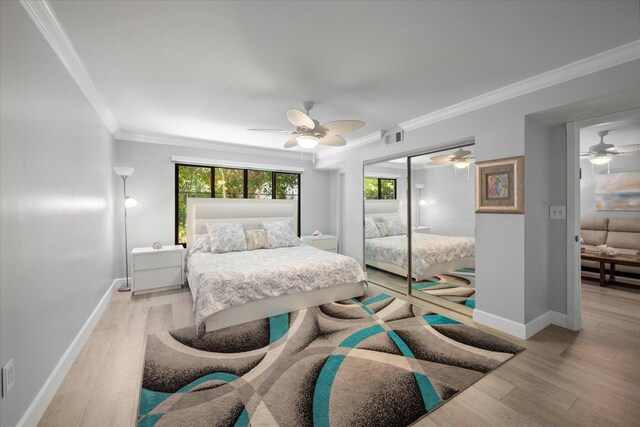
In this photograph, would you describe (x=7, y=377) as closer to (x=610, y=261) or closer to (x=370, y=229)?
(x=370, y=229)

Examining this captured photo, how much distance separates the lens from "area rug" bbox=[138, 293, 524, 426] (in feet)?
5.55

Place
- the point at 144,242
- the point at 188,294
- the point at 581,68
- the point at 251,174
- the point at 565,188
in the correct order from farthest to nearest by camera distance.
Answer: the point at 251,174, the point at 144,242, the point at 188,294, the point at 565,188, the point at 581,68

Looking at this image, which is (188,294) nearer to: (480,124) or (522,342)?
(522,342)

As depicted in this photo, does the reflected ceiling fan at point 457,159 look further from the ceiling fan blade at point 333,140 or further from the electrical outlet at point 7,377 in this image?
the electrical outlet at point 7,377

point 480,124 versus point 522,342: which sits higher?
point 480,124

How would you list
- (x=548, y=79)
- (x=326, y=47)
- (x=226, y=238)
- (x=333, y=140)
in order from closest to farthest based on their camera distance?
1. (x=326, y=47)
2. (x=548, y=79)
3. (x=333, y=140)
4. (x=226, y=238)

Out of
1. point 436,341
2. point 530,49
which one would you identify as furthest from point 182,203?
point 530,49

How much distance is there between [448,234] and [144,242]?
4726 millimetres

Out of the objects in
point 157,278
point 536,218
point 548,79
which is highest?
point 548,79

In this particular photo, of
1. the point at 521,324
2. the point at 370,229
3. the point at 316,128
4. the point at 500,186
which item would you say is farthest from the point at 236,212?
the point at 521,324

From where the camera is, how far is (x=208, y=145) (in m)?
4.85

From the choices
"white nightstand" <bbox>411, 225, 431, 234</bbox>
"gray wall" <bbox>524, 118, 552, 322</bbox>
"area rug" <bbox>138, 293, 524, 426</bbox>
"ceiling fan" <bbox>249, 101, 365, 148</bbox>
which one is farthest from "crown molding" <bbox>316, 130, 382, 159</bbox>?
"area rug" <bbox>138, 293, 524, 426</bbox>

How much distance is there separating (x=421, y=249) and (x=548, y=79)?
2384 mm

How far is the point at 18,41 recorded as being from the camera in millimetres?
1498
